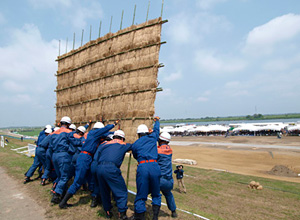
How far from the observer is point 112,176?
4.20 metres

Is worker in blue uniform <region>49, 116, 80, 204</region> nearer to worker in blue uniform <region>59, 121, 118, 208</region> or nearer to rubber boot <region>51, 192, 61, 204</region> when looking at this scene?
rubber boot <region>51, 192, 61, 204</region>

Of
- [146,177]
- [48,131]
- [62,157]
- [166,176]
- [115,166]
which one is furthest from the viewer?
[48,131]

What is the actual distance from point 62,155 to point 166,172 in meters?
3.10

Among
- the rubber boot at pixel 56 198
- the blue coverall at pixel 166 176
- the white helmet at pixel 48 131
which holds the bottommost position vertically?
the rubber boot at pixel 56 198

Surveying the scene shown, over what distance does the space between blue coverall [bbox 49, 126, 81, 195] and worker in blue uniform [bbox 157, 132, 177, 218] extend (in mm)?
2697

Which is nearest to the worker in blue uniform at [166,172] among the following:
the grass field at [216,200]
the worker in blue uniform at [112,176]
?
the grass field at [216,200]

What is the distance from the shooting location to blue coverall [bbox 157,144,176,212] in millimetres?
4723

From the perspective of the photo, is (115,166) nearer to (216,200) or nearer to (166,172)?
(166,172)

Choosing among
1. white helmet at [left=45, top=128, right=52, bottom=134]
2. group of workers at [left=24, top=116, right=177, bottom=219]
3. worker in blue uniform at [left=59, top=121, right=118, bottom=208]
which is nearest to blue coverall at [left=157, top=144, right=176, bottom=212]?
group of workers at [left=24, top=116, right=177, bottom=219]

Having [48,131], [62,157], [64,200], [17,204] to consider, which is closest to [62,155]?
[62,157]

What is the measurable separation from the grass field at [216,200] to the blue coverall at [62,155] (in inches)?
25.5

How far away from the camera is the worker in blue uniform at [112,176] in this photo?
4.21 metres

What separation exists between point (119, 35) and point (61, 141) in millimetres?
5603

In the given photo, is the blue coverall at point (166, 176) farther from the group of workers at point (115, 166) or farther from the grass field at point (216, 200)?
the grass field at point (216, 200)
